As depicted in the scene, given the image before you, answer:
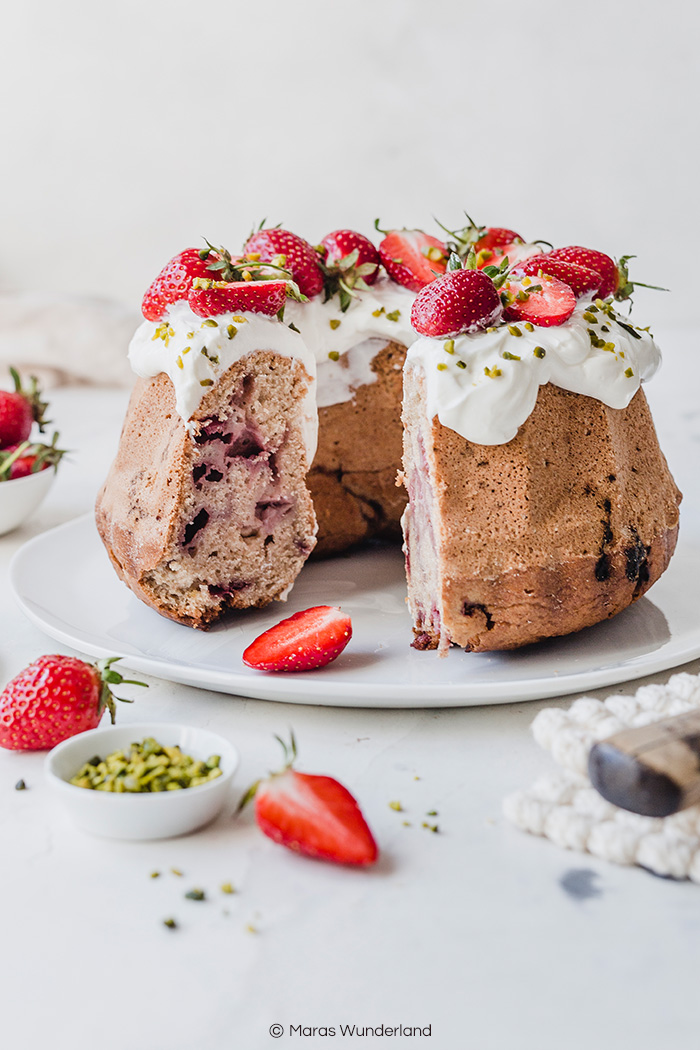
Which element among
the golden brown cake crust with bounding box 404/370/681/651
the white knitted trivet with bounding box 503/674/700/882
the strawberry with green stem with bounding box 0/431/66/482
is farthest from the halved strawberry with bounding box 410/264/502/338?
the strawberry with green stem with bounding box 0/431/66/482

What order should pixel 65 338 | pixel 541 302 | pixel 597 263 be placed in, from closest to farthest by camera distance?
pixel 541 302, pixel 597 263, pixel 65 338

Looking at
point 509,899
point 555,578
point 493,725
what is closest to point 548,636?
point 555,578

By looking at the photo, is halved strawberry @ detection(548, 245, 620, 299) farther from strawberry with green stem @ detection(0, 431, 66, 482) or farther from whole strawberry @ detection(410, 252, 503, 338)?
strawberry with green stem @ detection(0, 431, 66, 482)

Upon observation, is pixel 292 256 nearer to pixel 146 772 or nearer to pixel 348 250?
pixel 348 250

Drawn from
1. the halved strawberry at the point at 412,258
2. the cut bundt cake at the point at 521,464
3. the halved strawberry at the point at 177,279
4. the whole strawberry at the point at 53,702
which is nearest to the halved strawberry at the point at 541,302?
the cut bundt cake at the point at 521,464

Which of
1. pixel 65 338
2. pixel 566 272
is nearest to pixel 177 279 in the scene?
pixel 566 272
